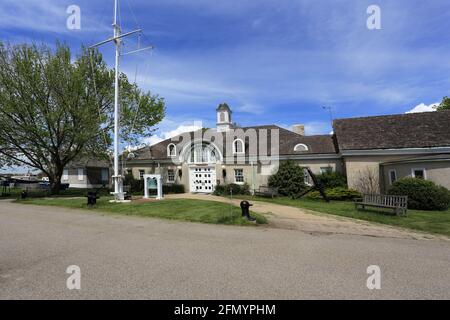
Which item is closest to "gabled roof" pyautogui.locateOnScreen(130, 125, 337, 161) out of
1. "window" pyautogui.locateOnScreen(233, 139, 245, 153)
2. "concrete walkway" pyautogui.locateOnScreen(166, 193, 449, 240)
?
"window" pyautogui.locateOnScreen(233, 139, 245, 153)

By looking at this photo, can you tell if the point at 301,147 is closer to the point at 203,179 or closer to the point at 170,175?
the point at 203,179

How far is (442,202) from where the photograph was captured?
1552 centimetres

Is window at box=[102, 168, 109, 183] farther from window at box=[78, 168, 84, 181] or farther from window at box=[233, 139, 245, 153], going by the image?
window at box=[233, 139, 245, 153]

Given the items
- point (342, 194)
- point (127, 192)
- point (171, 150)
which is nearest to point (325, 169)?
point (342, 194)

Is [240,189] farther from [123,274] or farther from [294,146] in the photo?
[123,274]

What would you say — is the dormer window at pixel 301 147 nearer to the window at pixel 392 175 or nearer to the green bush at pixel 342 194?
the green bush at pixel 342 194

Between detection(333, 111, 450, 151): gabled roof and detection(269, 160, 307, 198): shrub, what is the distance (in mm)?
3915

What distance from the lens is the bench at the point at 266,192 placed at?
23.5 metres

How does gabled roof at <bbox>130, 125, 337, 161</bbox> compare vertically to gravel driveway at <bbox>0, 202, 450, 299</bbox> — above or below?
above

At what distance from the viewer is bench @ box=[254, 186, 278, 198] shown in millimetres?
23469

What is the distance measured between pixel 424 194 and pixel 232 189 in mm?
14422

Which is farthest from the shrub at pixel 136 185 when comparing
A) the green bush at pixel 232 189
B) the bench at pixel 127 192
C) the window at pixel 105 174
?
the window at pixel 105 174
